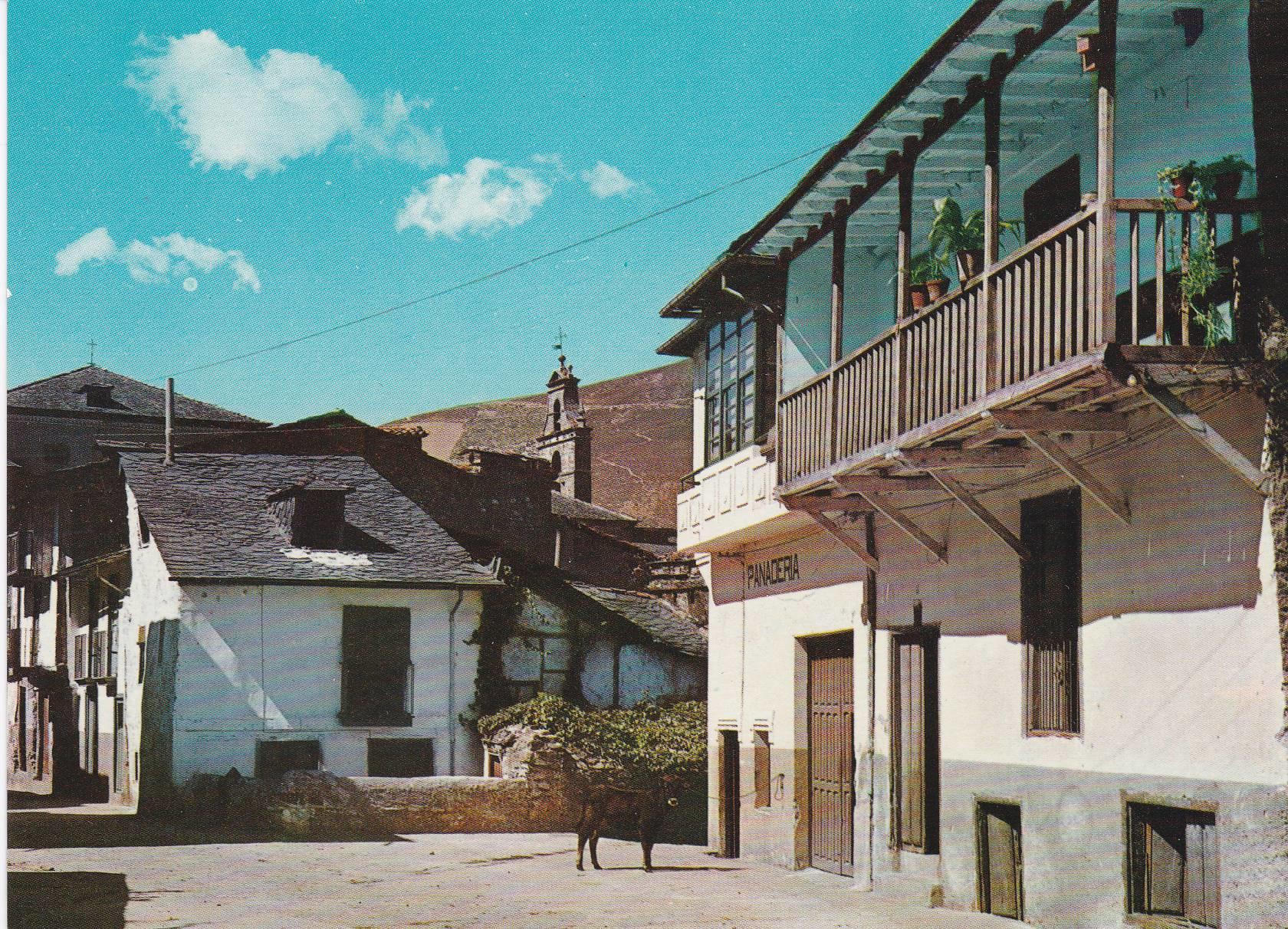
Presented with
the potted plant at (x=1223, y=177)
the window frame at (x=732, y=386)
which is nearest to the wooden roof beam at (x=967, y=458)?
the potted plant at (x=1223, y=177)

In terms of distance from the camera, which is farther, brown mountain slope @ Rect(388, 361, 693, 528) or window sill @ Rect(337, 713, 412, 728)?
brown mountain slope @ Rect(388, 361, 693, 528)

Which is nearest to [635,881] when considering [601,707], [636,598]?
[601,707]

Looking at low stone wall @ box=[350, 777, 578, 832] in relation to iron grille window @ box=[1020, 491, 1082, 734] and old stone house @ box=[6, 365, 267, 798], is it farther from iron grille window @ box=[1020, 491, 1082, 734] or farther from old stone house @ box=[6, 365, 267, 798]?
iron grille window @ box=[1020, 491, 1082, 734]

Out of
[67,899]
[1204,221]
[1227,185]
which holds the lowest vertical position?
[67,899]

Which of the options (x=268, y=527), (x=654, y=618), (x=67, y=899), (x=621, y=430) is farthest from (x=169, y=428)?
(x=621, y=430)

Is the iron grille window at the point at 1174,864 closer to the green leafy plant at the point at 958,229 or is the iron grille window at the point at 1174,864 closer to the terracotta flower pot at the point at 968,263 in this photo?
the terracotta flower pot at the point at 968,263

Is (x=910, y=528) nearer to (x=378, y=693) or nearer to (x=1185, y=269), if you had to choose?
(x=1185, y=269)

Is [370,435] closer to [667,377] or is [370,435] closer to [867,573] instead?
[867,573]

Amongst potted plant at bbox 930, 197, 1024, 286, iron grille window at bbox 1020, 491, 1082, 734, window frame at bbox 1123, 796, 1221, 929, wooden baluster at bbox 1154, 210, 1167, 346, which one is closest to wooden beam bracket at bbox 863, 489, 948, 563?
iron grille window at bbox 1020, 491, 1082, 734

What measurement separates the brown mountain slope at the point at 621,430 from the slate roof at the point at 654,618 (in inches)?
1836

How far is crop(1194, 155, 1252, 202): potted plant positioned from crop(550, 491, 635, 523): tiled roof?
44.3 m

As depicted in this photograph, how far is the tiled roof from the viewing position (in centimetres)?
5638

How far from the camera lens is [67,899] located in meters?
15.9

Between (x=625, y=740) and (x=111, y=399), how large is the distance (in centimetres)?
3497
